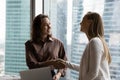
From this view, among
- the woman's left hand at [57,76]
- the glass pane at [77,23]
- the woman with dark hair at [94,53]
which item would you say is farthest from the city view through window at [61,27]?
the woman with dark hair at [94,53]

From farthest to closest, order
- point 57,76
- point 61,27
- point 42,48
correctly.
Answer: point 61,27 < point 42,48 < point 57,76

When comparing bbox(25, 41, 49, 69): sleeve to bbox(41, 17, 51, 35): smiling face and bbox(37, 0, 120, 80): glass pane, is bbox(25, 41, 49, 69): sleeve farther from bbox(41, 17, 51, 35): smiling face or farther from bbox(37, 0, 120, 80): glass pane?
bbox(37, 0, 120, 80): glass pane

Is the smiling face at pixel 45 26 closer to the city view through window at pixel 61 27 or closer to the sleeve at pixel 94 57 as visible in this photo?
the city view through window at pixel 61 27

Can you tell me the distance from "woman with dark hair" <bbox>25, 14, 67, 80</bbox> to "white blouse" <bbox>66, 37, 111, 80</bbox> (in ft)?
1.41

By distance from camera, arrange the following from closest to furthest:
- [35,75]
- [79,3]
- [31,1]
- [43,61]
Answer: [35,75] < [43,61] < [79,3] < [31,1]

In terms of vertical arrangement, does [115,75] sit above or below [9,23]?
below

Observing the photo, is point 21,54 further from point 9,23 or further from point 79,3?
point 79,3

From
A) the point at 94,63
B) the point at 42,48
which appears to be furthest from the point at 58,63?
the point at 94,63

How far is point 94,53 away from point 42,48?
27.6 inches


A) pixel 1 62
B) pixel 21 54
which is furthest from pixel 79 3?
pixel 1 62

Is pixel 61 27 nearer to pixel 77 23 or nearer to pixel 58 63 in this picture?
pixel 77 23

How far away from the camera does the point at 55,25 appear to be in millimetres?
3182

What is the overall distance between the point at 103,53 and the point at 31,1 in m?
1.54

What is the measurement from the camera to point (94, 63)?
199 centimetres
